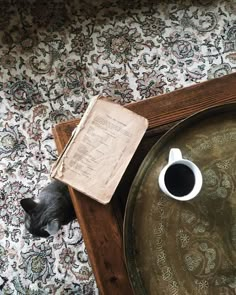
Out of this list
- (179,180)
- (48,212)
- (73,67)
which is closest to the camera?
(179,180)

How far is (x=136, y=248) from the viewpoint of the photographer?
82cm

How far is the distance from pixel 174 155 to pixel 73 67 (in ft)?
2.12

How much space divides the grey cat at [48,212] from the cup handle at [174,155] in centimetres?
27

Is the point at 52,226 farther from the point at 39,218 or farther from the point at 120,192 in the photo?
the point at 120,192

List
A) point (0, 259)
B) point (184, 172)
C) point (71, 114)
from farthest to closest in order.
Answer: point (71, 114), point (0, 259), point (184, 172)

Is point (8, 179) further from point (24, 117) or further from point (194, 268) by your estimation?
point (194, 268)

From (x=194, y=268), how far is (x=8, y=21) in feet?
3.22

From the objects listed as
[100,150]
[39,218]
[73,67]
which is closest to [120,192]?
[100,150]

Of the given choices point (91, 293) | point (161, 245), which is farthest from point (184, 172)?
point (91, 293)

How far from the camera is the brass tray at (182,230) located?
0.81 metres

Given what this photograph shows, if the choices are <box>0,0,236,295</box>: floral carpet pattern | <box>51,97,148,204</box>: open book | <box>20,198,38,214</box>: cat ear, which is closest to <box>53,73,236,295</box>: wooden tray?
<box>51,97,148,204</box>: open book

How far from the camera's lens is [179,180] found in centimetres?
81

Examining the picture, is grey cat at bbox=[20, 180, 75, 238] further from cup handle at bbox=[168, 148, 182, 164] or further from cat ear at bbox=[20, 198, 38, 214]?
cup handle at bbox=[168, 148, 182, 164]

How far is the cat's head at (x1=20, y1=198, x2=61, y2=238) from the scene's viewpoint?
36.9 inches
